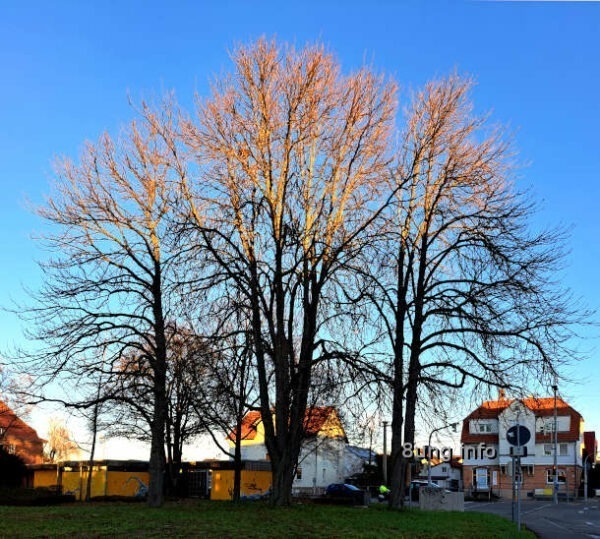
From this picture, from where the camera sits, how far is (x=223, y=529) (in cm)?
1410

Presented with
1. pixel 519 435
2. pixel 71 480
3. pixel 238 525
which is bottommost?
pixel 71 480

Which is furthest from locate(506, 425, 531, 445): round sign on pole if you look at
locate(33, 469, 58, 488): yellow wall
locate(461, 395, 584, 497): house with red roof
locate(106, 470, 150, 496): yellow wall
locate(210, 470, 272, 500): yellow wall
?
locate(461, 395, 584, 497): house with red roof

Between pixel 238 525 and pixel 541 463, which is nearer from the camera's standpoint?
pixel 238 525

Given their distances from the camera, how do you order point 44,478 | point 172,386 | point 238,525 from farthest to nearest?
point 44,478
point 172,386
point 238,525

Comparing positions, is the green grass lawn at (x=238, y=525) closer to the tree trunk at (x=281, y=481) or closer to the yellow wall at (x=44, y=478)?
the tree trunk at (x=281, y=481)

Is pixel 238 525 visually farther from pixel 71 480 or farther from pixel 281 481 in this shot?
pixel 71 480

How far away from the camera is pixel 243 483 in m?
52.7

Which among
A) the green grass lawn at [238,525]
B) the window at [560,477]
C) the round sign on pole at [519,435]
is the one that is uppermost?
the round sign on pole at [519,435]

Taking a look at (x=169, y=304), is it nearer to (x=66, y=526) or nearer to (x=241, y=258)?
(x=241, y=258)

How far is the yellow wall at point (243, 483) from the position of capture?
51.1 m

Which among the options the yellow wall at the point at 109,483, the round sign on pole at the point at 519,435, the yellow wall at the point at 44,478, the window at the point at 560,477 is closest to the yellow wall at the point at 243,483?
the yellow wall at the point at 109,483

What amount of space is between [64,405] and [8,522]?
19.9 feet

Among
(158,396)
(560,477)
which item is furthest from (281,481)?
(560,477)

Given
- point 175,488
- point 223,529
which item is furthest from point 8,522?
point 175,488
